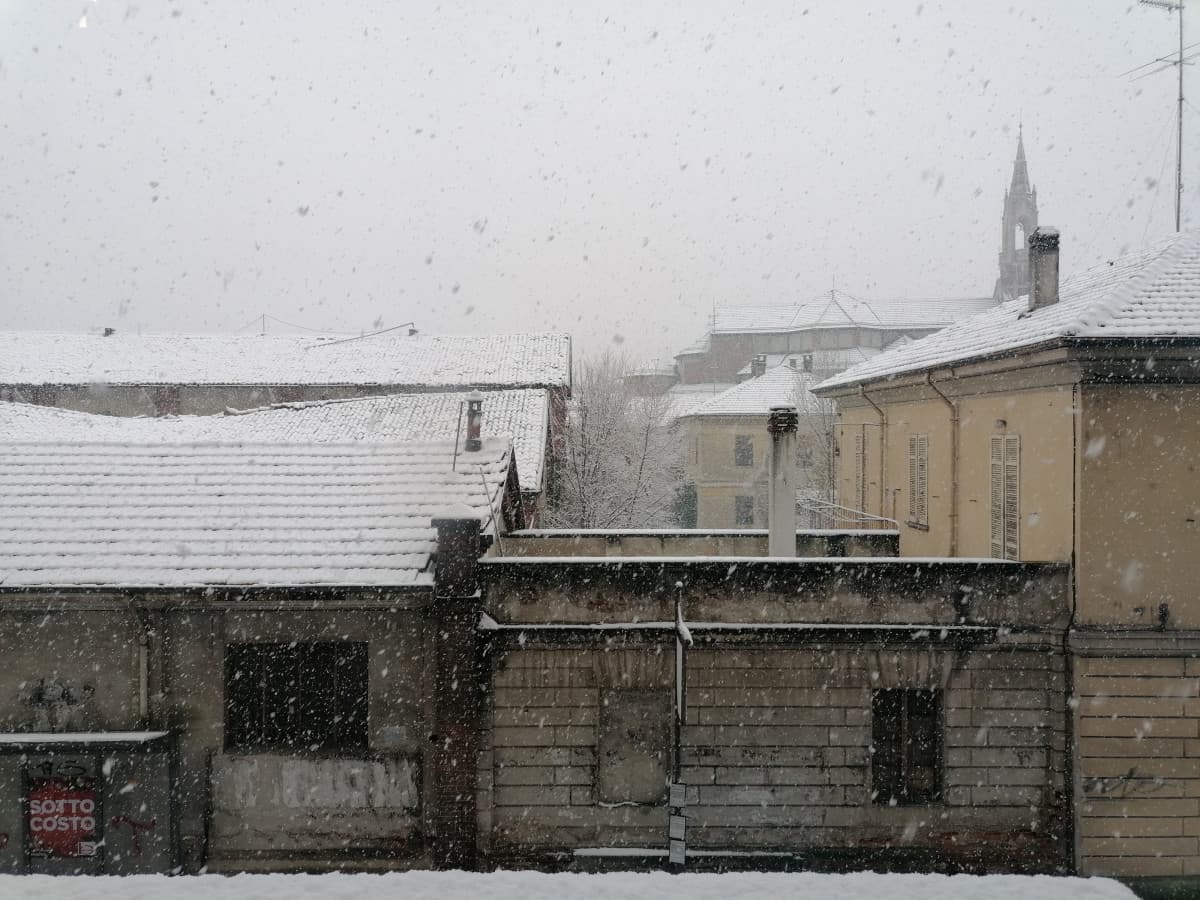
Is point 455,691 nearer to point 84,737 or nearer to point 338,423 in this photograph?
point 84,737

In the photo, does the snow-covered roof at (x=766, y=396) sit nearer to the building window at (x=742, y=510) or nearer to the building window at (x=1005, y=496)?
the building window at (x=742, y=510)

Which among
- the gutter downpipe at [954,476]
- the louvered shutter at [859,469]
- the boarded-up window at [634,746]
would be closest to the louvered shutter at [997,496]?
the gutter downpipe at [954,476]

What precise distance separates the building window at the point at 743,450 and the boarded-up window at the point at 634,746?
1261 inches

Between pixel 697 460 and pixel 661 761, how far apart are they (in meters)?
32.6

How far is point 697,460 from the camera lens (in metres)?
43.9

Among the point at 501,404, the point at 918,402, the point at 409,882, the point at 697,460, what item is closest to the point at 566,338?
the point at 697,460

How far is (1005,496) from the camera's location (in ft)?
44.3

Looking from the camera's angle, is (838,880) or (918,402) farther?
(918,402)

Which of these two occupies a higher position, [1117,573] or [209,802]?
[1117,573]

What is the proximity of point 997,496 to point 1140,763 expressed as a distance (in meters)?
4.27

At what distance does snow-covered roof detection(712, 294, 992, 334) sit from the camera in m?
65.8

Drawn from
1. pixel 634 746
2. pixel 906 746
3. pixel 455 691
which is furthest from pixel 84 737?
pixel 906 746

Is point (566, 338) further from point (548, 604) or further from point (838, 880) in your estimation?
point (838, 880)

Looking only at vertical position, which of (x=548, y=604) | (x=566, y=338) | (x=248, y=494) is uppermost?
(x=566, y=338)
